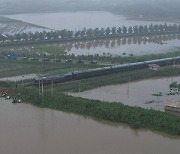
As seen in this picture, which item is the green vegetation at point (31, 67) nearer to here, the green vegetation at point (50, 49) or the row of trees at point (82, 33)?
the green vegetation at point (50, 49)

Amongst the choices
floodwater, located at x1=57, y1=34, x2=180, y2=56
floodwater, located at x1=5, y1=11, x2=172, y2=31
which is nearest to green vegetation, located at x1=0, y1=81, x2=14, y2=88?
floodwater, located at x1=57, y1=34, x2=180, y2=56

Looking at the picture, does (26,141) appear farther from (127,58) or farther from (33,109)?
(127,58)

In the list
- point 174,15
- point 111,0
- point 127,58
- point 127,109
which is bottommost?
point 127,109

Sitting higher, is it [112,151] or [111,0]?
[111,0]

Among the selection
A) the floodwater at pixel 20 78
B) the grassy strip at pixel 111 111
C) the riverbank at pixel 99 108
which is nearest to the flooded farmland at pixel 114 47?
the floodwater at pixel 20 78

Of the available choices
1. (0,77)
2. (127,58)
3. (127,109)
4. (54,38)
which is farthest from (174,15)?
(127,109)
